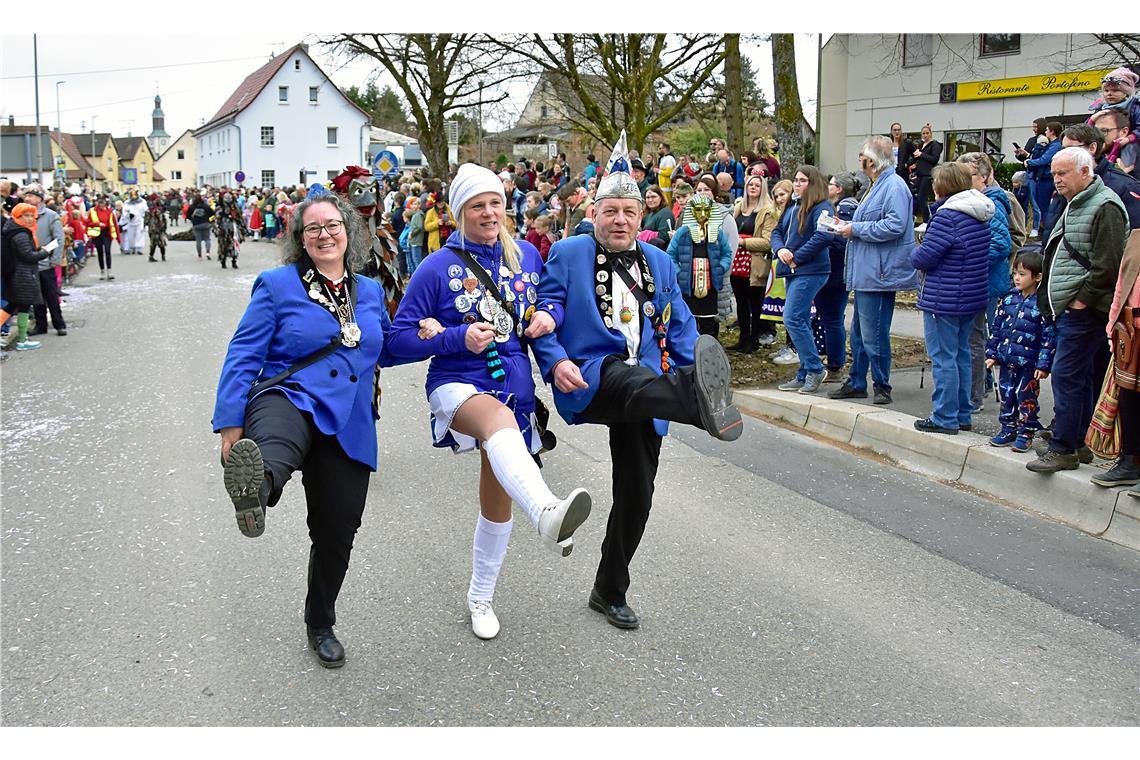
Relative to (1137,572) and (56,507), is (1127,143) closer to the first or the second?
(1137,572)

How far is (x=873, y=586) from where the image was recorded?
5.02 metres

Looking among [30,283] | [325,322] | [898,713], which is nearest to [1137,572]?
[898,713]

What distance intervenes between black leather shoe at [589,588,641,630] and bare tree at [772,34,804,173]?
11.9m

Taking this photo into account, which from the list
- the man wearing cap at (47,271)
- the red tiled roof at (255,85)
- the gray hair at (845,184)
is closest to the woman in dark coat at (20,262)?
the man wearing cap at (47,271)

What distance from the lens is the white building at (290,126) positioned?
74625 millimetres

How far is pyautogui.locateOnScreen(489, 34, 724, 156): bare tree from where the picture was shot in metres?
23.5

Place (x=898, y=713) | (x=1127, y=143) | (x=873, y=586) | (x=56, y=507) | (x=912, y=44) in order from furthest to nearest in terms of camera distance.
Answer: (x=912, y=44) → (x=1127, y=143) → (x=56, y=507) → (x=873, y=586) → (x=898, y=713)

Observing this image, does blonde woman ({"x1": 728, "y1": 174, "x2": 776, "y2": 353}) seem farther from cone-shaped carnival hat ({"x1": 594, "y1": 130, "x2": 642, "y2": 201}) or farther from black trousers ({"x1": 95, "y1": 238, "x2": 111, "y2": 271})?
black trousers ({"x1": 95, "y1": 238, "x2": 111, "y2": 271})

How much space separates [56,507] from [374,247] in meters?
2.53

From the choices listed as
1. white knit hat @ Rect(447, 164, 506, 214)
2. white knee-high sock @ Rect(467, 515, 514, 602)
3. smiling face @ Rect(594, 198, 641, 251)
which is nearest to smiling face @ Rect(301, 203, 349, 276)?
white knit hat @ Rect(447, 164, 506, 214)

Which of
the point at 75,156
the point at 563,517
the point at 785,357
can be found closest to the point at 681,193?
the point at 785,357

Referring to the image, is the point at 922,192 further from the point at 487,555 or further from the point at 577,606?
the point at 487,555

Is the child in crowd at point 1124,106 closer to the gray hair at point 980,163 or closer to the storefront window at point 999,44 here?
the gray hair at point 980,163

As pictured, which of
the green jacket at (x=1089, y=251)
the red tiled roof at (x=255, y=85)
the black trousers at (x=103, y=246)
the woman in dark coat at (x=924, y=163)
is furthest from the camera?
the red tiled roof at (x=255, y=85)
